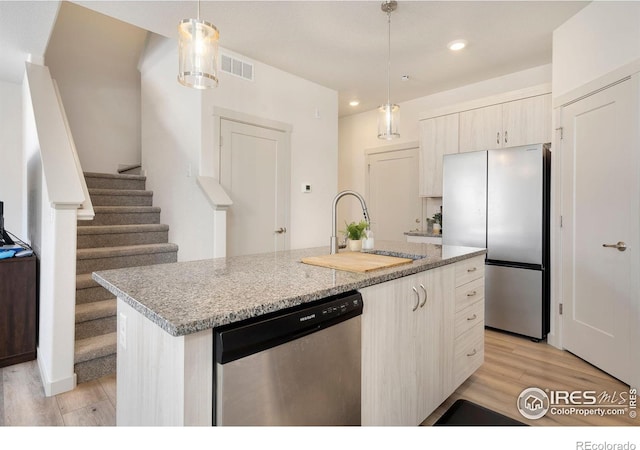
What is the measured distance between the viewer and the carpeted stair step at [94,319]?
259cm

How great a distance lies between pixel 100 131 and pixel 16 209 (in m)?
1.44

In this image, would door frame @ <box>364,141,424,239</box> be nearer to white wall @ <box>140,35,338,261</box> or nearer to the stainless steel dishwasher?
white wall @ <box>140,35,338,261</box>

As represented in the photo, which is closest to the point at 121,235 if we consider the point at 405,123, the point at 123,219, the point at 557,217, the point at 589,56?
the point at 123,219

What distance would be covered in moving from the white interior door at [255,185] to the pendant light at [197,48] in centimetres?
175

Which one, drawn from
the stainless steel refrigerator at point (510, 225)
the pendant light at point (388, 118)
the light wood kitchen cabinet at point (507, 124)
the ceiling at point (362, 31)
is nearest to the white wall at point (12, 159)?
the ceiling at point (362, 31)

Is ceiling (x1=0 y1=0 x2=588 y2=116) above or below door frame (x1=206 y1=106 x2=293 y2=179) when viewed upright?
above

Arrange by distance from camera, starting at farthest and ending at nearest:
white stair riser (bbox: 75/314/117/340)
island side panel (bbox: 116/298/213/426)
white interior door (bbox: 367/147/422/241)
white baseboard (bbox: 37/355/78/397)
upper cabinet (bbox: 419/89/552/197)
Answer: white interior door (bbox: 367/147/422/241)
upper cabinet (bbox: 419/89/552/197)
white stair riser (bbox: 75/314/117/340)
white baseboard (bbox: 37/355/78/397)
island side panel (bbox: 116/298/213/426)

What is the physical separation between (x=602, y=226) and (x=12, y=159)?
222 inches

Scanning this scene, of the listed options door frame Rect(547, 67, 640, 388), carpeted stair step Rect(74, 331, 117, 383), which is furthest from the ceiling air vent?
door frame Rect(547, 67, 640, 388)

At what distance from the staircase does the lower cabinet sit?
78.0 inches

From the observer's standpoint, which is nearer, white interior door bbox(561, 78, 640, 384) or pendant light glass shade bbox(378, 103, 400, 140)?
white interior door bbox(561, 78, 640, 384)

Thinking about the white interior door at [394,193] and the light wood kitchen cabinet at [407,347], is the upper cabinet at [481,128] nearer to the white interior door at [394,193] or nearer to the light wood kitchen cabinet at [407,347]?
the white interior door at [394,193]

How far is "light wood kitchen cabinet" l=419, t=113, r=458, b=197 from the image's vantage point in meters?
4.12

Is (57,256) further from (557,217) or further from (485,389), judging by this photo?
(557,217)
